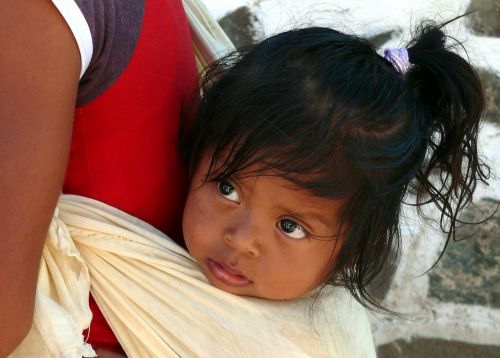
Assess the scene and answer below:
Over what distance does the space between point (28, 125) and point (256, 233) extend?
1.39 ft

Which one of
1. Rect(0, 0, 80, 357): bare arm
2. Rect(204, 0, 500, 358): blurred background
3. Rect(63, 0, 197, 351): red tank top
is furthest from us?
Rect(204, 0, 500, 358): blurred background

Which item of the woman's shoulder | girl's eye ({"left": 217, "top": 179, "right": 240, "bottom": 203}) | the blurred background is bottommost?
the blurred background

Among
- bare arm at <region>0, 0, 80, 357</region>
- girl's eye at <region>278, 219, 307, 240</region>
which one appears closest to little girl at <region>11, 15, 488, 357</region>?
girl's eye at <region>278, 219, 307, 240</region>

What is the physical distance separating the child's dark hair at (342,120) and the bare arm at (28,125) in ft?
1.05

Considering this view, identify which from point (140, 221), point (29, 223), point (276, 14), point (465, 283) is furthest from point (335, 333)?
point (276, 14)

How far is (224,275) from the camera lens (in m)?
1.21

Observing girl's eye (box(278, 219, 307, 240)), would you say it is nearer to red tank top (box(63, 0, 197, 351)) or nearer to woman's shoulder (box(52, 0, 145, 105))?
red tank top (box(63, 0, 197, 351))

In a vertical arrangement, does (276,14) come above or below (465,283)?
above

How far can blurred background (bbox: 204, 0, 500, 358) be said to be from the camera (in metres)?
1.99

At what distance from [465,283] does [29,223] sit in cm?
140

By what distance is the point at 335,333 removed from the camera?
124 centimetres

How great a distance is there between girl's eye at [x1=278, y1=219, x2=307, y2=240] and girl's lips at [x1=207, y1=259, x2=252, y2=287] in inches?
→ 3.9

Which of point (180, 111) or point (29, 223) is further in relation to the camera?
point (180, 111)

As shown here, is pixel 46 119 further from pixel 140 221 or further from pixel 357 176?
pixel 357 176
